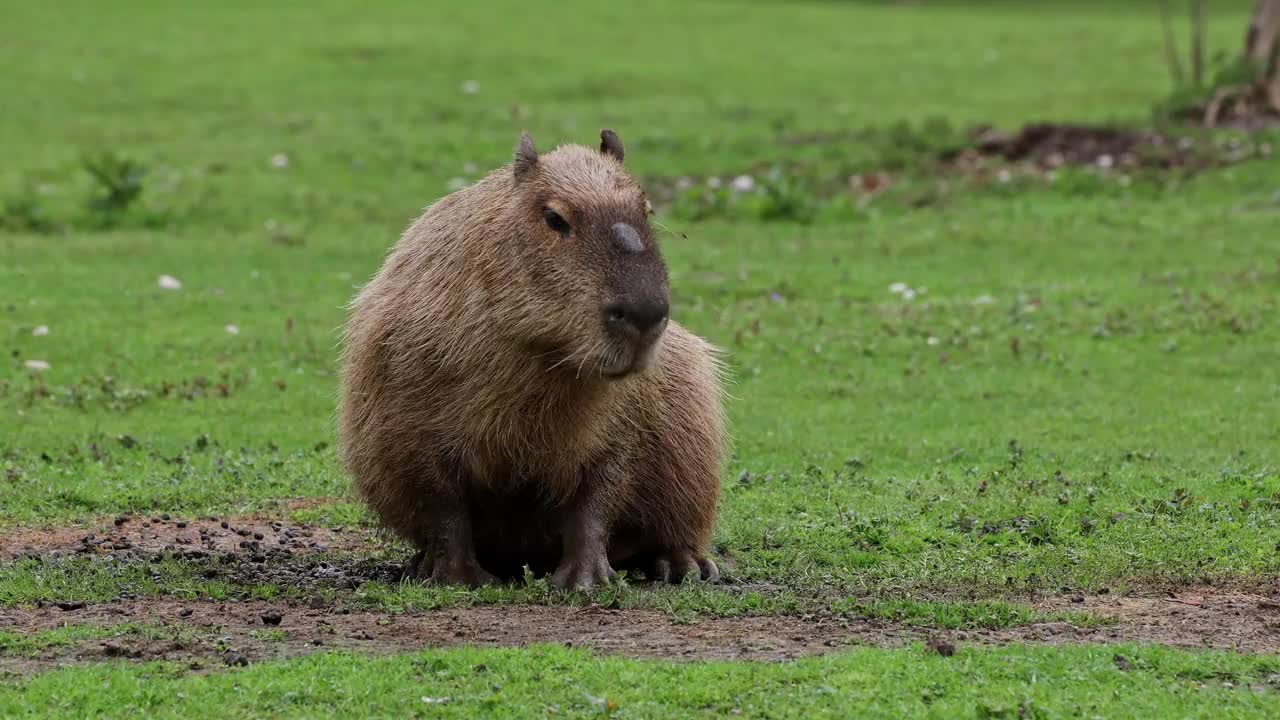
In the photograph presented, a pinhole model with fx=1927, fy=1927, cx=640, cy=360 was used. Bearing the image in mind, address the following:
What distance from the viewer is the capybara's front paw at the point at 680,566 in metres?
7.74

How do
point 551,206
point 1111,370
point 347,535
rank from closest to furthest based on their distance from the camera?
point 551,206 → point 347,535 → point 1111,370

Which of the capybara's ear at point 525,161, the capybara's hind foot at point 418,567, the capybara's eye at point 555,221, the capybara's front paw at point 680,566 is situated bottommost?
the capybara's front paw at point 680,566

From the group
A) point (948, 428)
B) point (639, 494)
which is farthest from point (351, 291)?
point (639, 494)

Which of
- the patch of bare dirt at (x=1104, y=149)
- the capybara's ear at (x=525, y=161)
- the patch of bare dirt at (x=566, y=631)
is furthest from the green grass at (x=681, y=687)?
the patch of bare dirt at (x=1104, y=149)

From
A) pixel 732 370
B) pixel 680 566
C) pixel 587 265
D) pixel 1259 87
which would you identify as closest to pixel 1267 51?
pixel 1259 87

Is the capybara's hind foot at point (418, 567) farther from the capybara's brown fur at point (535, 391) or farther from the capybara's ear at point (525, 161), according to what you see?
the capybara's ear at point (525, 161)

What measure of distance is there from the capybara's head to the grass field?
945 millimetres

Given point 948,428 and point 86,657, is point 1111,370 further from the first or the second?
point 86,657

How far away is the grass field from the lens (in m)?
5.91

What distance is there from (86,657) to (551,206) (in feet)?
7.44

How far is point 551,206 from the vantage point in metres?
6.99

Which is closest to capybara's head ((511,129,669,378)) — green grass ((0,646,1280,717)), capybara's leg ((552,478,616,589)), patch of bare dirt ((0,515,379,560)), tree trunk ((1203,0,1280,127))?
capybara's leg ((552,478,616,589))

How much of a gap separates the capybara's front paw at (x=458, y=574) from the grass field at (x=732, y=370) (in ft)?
0.81

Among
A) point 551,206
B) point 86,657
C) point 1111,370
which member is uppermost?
point 551,206
